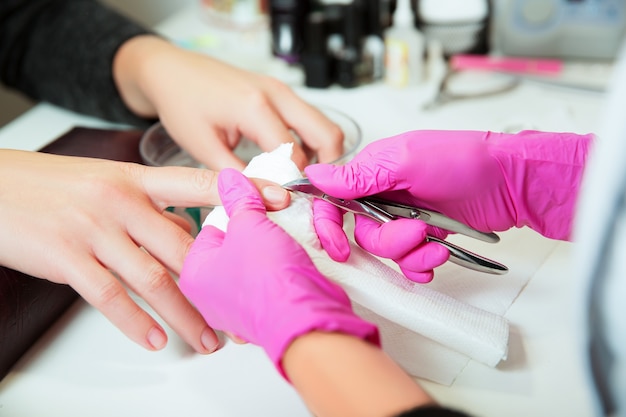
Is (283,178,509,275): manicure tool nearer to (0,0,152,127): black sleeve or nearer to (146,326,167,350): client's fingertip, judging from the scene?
(146,326,167,350): client's fingertip

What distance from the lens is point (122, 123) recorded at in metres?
0.96

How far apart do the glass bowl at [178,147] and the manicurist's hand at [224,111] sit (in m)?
0.03

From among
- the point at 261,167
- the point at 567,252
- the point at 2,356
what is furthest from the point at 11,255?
the point at 567,252

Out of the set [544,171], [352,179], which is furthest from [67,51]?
[544,171]

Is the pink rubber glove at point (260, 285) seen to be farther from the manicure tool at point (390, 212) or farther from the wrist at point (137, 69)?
the wrist at point (137, 69)

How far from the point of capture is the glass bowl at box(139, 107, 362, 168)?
2.61 feet

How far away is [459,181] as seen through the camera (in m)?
0.58

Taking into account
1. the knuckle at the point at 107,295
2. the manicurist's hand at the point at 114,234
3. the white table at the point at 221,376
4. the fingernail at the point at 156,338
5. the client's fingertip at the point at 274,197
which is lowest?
the white table at the point at 221,376

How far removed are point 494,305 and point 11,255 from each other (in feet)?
1.50

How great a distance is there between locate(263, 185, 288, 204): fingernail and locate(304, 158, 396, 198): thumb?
0.03m

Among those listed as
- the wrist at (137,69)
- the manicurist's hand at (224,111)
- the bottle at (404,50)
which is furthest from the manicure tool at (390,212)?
the bottle at (404,50)

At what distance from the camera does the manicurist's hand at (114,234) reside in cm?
56

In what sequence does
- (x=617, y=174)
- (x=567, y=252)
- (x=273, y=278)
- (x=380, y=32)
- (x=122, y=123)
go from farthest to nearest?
(x=380, y=32) → (x=122, y=123) → (x=567, y=252) → (x=273, y=278) → (x=617, y=174)

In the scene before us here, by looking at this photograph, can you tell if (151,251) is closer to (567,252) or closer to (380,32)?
(567,252)
